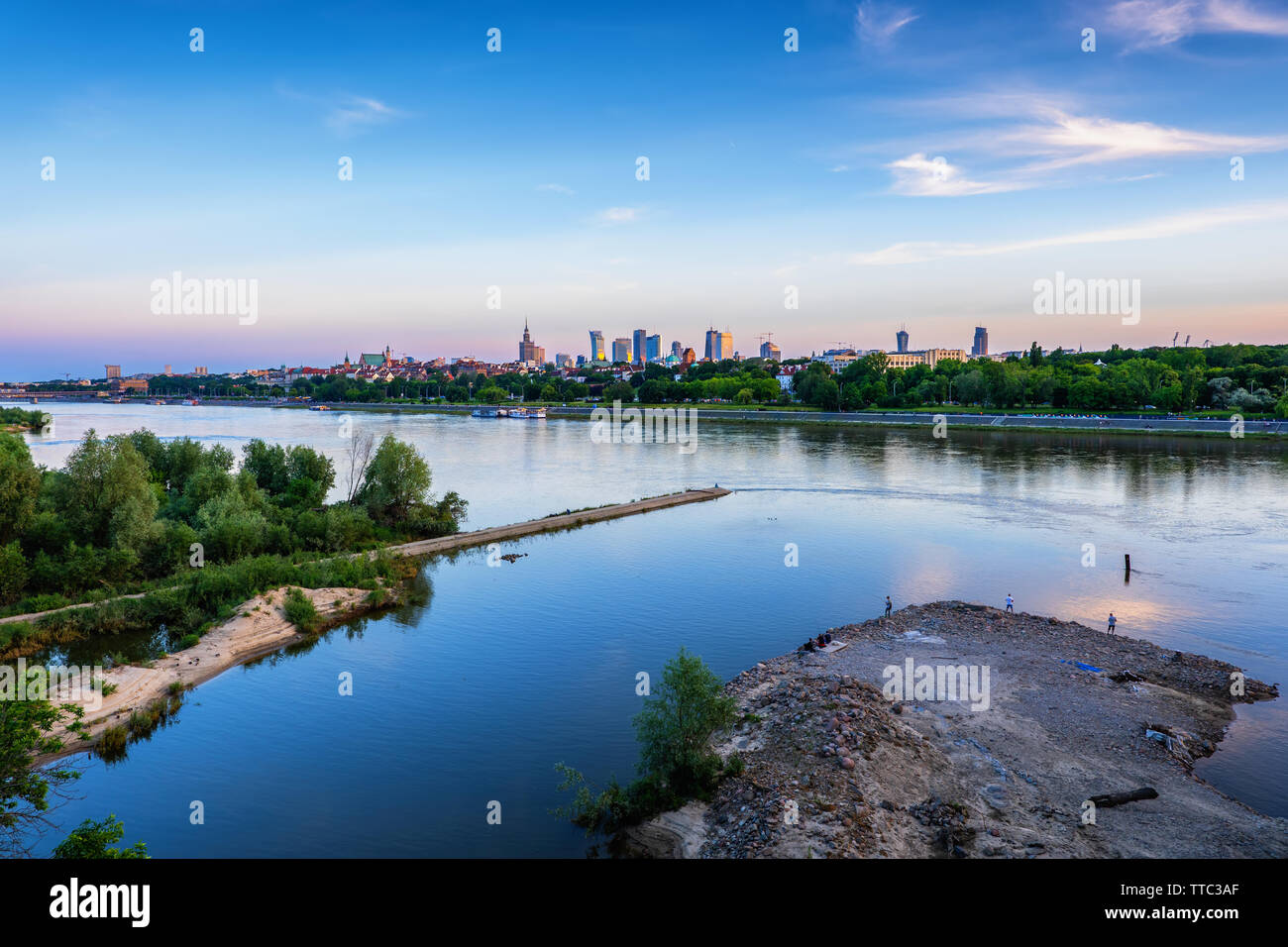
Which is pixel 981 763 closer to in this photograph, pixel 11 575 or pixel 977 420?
pixel 11 575

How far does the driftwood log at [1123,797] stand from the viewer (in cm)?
980

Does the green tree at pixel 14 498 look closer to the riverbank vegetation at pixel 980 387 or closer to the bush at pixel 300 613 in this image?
the bush at pixel 300 613

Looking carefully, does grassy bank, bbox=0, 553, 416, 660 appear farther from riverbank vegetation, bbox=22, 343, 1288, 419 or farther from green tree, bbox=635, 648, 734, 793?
riverbank vegetation, bbox=22, 343, 1288, 419

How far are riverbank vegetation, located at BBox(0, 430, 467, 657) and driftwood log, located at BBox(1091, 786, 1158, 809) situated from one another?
1695cm

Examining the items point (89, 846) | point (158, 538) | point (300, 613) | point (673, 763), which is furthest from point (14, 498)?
point (673, 763)

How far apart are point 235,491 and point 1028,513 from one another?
2923 centimetres

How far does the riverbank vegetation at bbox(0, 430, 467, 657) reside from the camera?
704 inches

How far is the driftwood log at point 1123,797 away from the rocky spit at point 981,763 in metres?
0.07

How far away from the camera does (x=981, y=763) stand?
35.9ft

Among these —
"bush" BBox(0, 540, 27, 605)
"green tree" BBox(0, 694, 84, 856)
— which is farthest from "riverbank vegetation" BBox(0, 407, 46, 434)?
"green tree" BBox(0, 694, 84, 856)

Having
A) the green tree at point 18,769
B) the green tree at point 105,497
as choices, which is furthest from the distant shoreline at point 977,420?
the green tree at point 18,769

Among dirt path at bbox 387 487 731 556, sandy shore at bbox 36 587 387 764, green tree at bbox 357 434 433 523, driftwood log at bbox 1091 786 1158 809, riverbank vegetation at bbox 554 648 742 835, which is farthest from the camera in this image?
green tree at bbox 357 434 433 523

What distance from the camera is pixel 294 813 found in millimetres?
10852

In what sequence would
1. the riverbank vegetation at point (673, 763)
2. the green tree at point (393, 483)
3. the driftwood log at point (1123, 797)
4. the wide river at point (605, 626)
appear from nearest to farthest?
the driftwood log at point (1123, 797), the riverbank vegetation at point (673, 763), the wide river at point (605, 626), the green tree at point (393, 483)
